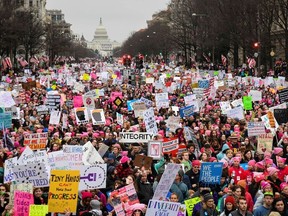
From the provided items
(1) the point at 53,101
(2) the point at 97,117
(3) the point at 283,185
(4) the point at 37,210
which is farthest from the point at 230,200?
(1) the point at 53,101

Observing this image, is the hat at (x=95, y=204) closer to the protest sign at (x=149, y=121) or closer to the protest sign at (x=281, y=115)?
the protest sign at (x=149, y=121)

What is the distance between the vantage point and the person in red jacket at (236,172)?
1271 centimetres

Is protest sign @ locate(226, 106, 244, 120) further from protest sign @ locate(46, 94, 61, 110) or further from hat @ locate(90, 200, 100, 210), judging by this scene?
hat @ locate(90, 200, 100, 210)

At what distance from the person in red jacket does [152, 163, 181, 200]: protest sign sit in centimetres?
190

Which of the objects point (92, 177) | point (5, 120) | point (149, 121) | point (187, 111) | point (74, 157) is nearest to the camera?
point (92, 177)

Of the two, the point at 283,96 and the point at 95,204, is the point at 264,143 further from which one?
the point at 283,96

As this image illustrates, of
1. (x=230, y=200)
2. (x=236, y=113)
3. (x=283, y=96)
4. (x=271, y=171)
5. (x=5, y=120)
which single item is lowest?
(x=230, y=200)

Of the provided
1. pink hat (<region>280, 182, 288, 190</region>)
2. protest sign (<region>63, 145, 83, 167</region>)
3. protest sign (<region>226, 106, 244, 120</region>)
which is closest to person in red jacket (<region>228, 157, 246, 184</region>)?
pink hat (<region>280, 182, 288, 190</region>)

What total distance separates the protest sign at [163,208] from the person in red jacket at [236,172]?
10.5 ft

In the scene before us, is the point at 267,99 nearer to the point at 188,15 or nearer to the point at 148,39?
the point at 188,15

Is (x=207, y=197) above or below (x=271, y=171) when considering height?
below

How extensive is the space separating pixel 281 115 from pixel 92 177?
30.5 feet

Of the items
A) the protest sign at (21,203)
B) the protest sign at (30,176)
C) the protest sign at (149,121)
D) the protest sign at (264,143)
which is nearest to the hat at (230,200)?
the protest sign at (21,203)

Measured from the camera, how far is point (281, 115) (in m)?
20.4
